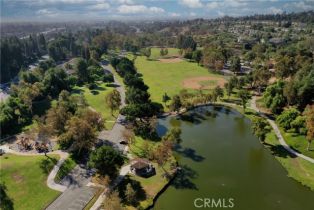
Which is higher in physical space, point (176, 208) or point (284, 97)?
point (284, 97)

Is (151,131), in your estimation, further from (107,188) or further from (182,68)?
(182,68)

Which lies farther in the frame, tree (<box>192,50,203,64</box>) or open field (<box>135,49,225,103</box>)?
tree (<box>192,50,203,64</box>)

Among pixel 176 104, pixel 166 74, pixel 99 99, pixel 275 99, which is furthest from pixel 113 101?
pixel 166 74

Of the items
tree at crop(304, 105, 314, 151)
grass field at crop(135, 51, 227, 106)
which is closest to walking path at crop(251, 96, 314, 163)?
tree at crop(304, 105, 314, 151)

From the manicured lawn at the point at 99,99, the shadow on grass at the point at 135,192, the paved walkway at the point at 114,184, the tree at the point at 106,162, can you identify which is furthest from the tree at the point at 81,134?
the manicured lawn at the point at 99,99

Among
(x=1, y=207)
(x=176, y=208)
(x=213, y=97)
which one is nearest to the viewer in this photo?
(x=1, y=207)

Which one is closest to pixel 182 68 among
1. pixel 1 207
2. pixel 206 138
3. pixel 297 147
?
pixel 206 138

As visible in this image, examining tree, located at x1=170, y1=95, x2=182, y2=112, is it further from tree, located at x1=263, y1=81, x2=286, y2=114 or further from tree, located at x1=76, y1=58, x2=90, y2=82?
tree, located at x1=76, y1=58, x2=90, y2=82
